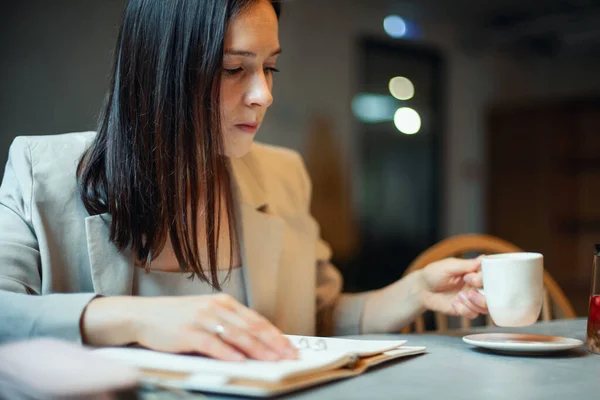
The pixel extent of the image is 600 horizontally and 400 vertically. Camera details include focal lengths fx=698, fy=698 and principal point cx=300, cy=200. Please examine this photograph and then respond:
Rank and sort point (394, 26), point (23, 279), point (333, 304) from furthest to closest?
point (394, 26)
point (333, 304)
point (23, 279)

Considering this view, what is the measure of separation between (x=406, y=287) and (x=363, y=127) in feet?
12.2

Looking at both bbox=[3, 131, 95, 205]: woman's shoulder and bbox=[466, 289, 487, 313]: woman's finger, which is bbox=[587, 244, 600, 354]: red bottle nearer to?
bbox=[466, 289, 487, 313]: woman's finger

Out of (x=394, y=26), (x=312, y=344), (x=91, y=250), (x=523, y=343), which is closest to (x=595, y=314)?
(x=523, y=343)

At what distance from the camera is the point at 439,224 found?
18.5ft

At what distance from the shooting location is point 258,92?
1079 millimetres

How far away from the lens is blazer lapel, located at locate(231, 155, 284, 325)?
1.24 metres

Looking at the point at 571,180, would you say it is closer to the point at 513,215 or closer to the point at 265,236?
the point at 513,215

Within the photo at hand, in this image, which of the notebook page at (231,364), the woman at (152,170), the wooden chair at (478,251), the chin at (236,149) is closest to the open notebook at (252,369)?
the notebook page at (231,364)

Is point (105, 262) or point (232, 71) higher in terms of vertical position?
point (232, 71)

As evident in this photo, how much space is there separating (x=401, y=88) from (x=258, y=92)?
4.40 metres

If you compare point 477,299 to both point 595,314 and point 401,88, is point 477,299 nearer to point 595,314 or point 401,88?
point 595,314

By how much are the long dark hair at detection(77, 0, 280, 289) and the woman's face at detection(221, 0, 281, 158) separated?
0.02m

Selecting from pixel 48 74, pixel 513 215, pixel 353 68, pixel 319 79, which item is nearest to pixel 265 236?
pixel 48 74

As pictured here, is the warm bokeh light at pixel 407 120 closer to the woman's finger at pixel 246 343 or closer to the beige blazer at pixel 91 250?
the beige blazer at pixel 91 250
